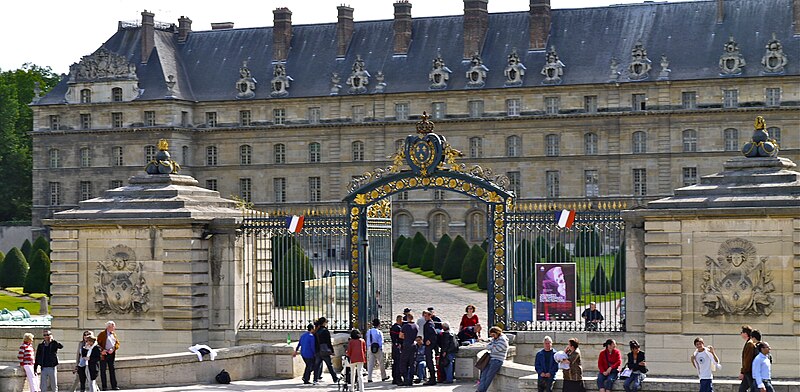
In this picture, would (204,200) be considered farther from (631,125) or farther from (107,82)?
(107,82)

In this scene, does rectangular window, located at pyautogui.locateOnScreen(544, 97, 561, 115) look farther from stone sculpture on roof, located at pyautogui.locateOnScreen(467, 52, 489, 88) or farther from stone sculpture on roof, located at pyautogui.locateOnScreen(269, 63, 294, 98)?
stone sculpture on roof, located at pyautogui.locateOnScreen(269, 63, 294, 98)

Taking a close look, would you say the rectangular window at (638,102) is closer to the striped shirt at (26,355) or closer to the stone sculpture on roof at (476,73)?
the stone sculpture on roof at (476,73)

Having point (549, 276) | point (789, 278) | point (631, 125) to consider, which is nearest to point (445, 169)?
point (549, 276)

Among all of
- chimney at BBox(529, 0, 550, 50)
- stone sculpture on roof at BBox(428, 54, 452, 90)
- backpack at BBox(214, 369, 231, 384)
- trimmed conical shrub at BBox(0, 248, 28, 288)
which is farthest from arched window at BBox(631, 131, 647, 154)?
backpack at BBox(214, 369, 231, 384)

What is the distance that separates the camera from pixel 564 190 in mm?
65375

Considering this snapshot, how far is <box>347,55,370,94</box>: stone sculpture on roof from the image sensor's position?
2655 inches

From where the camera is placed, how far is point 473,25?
217ft

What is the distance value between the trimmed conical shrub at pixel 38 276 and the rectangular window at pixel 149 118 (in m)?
27.1

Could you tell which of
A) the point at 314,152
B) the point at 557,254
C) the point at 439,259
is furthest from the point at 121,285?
the point at 314,152

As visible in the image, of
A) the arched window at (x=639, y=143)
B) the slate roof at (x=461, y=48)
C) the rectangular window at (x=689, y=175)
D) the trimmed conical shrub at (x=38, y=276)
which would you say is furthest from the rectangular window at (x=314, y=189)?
the trimmed conical shrub at (x=38, y=276)

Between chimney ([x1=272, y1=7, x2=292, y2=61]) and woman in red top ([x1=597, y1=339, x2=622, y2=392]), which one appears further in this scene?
chimney ([x1=272, y1=7, x2=292, y2=61])

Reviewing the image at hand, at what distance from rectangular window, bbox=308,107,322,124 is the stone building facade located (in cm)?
6

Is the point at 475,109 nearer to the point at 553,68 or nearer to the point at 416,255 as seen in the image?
the point at 553,68

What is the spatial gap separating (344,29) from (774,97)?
19.1 m
